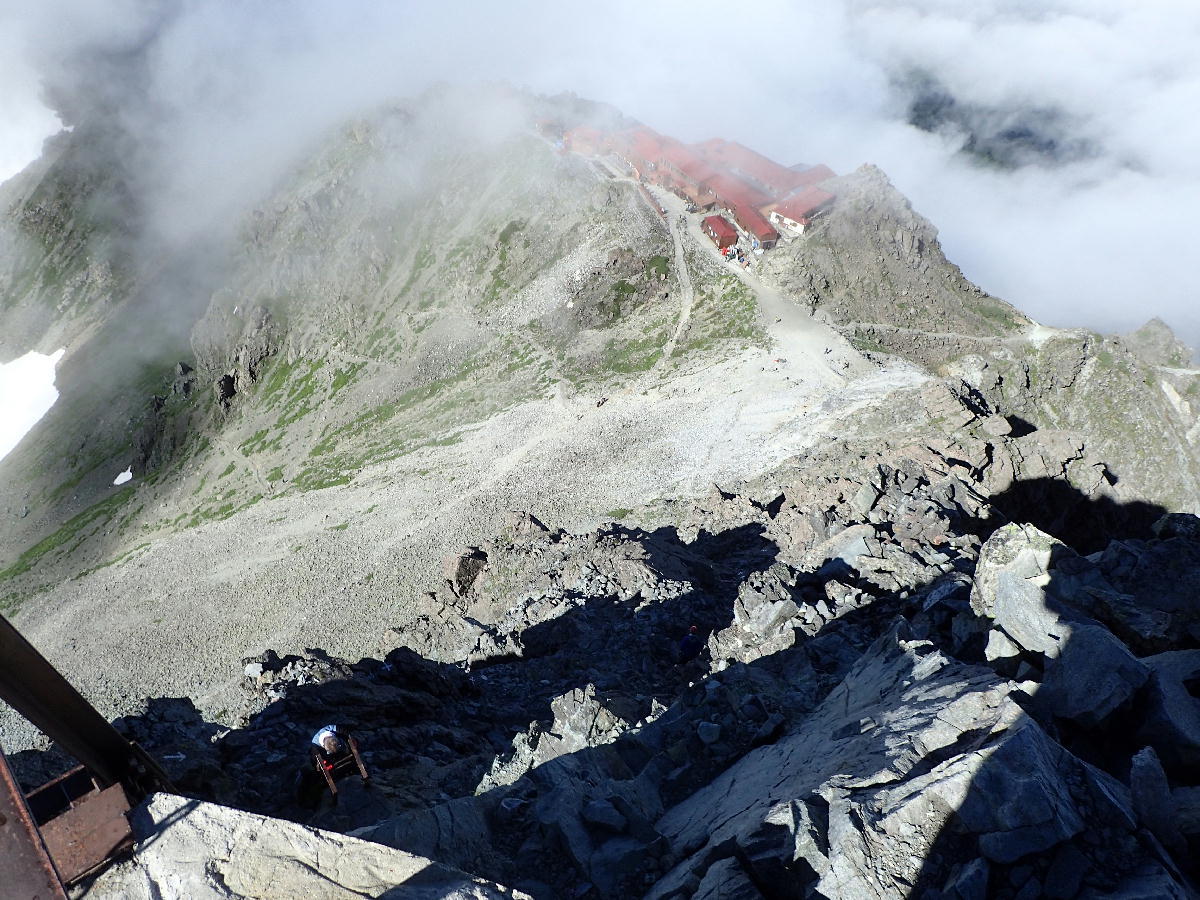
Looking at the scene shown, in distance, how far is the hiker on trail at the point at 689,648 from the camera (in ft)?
99.2

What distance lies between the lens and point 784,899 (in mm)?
11258

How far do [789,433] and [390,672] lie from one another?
39680 millimetres

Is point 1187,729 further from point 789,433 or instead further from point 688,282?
point 688,282

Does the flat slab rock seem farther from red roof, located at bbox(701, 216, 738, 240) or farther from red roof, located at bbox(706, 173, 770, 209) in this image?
red roof, located at bbox(706, 173, 770, 209)

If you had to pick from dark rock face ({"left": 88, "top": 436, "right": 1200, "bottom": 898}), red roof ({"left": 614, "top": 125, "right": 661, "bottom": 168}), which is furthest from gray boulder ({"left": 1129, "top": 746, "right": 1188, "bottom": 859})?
red roof ({"left": 614, "top": 125, "right": 661, "bottom": 168})

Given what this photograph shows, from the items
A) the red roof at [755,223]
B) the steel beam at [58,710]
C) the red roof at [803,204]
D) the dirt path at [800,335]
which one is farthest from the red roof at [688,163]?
the steel beam at [58,710]

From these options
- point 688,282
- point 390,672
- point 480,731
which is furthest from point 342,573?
point 688,282

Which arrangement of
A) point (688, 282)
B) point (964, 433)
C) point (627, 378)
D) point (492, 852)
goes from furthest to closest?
point (688, 282)
point (627, 378)
point (964, 433)
point (492, 852)

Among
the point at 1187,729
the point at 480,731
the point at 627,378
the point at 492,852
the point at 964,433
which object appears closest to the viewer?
the point at 1187,729

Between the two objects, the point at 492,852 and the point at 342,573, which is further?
the point at 342,573

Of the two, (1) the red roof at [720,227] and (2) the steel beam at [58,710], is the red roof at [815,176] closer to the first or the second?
(1) the red roof at [720,227]

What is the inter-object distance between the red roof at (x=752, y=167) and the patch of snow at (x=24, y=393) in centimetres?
14792

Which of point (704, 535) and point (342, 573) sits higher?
point (342, 573)

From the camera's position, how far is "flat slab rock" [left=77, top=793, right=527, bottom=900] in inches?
358
